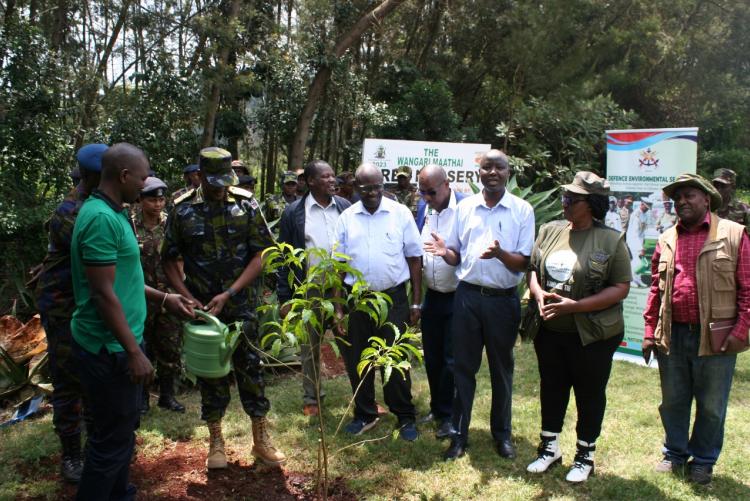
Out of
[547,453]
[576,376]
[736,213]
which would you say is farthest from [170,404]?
[736,213]

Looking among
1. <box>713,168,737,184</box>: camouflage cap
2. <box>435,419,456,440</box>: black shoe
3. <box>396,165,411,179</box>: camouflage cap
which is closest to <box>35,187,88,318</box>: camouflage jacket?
<box>435,419,456,440</box>: black shoe

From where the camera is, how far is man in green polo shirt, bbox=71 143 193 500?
2.71 m

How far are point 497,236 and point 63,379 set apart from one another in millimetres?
2821

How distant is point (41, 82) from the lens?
7.17 meters

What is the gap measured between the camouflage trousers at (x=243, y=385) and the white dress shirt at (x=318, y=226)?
1035 mm

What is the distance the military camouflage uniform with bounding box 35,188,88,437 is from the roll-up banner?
5.14 metres

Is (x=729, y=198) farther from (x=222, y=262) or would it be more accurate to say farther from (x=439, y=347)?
(x=222, y=262)

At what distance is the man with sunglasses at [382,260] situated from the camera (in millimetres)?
4355

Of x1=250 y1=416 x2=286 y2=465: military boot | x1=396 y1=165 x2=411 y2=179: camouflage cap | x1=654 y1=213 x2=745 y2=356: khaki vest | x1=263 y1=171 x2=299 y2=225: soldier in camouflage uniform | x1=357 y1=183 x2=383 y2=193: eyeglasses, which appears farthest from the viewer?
x1=396 y1=165 x2=411 y2=179: camouflage cap

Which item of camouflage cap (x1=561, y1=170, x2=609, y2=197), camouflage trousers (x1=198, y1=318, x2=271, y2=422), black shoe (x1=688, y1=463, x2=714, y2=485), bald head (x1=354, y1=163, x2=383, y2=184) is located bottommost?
black shoe (x1=688, y1=463, x2=714, y2=485)

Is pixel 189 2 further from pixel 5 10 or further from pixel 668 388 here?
pixel 668 388

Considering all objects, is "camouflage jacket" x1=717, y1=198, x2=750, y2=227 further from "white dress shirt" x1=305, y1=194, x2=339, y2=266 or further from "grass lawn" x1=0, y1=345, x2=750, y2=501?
"white dress shirt" x1=305, y1=194, x2=339, y2=266

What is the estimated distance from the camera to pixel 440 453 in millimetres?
4227

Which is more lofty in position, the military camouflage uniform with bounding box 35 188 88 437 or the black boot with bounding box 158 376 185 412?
the military camouflage uniform with bounding box 35 188 88 437
